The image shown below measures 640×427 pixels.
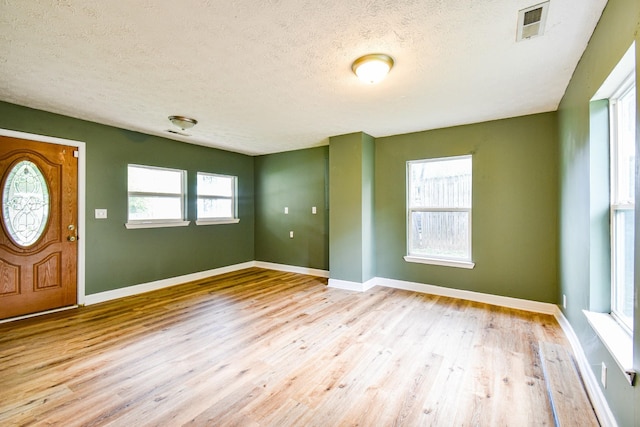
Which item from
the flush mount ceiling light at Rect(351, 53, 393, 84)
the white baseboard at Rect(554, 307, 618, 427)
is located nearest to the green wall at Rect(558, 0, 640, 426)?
the white baseboard at Rect(554, 307, 618, 427)

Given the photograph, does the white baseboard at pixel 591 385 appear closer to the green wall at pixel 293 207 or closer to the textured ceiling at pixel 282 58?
the textured ceiling at pixel 282 58

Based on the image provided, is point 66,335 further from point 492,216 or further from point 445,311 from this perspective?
point 492,216

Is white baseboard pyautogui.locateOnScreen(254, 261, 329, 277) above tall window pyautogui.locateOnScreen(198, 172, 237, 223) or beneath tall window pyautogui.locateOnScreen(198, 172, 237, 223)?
beneath

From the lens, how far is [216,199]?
5512mm

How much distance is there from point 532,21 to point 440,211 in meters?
2.65

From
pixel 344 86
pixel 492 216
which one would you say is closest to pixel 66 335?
pixel 344 86

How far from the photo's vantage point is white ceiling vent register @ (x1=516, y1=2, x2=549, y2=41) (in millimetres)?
1688

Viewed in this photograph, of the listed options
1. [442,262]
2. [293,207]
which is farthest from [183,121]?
[442,262]

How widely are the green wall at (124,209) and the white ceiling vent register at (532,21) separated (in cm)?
470

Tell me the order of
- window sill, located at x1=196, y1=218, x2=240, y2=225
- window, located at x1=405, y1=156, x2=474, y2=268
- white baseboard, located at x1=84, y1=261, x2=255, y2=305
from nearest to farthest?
white baseboard, located at x1=84, y1=261, x2=255, y2=305 → window, located at x1=405, y1=156, x2=474, y2=268 → window sill, located at x1=196, y1=218, x2=240, y2=225

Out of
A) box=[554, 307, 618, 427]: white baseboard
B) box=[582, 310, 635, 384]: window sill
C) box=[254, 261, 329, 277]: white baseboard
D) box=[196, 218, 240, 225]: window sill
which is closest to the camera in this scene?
box=[582, 310, 635, 384]: window sill

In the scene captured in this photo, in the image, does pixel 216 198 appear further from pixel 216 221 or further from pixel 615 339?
pixel 615 339

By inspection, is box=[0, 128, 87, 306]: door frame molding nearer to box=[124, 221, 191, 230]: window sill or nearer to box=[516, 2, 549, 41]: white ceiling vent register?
box=[124, 221, 191, 230]: window sill

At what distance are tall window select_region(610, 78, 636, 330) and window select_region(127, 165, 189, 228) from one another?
518 cm
